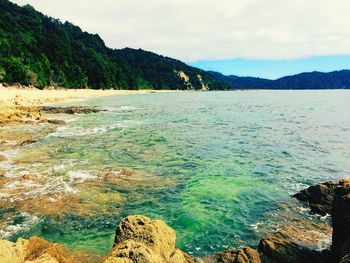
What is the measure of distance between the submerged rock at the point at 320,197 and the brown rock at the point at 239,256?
586 centimetres

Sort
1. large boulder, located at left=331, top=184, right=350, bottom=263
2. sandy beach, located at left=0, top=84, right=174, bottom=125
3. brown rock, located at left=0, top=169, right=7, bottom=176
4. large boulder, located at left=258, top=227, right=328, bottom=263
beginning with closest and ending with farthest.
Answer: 1. large boulder, located at left=331, top=184, right=350, bottom=263
2. large boulder, located at left=258, top=227, right=328, bottom=263
3. brown rock, located at left=0, top=169, right=7, bottom=176
4. sandy beach, located at left=0, top=84, right=174, bottom=125

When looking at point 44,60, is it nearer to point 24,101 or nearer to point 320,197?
point 24,101

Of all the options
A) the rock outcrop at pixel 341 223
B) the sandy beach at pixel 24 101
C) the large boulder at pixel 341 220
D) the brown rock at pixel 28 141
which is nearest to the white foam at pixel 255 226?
the rock outcrop at pixel 341 223

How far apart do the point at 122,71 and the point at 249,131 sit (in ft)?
505

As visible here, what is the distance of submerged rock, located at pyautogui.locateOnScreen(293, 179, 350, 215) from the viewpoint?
1454 cm

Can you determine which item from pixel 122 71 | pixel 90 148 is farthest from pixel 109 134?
pixel 122 71

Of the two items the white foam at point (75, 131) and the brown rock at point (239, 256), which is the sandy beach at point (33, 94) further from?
the brown rock at point (239, 256)

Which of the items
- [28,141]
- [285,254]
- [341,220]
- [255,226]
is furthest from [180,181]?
[28,141]

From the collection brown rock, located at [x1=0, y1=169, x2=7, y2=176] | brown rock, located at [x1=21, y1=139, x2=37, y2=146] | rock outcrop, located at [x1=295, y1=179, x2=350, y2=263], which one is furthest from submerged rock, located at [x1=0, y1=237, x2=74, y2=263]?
brown rock, located at [x1=21, y1=139, x2=37, y2=146]

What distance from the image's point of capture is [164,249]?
28.1 ft

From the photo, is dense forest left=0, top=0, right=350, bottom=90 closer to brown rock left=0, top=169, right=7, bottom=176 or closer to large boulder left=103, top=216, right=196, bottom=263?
brown rock left=0, top=169, right=7, bottom=176

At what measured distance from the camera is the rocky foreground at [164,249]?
748 centimetres

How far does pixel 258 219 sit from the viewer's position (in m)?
14.0

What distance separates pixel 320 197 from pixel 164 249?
960cm
